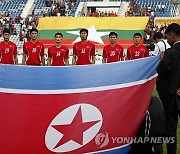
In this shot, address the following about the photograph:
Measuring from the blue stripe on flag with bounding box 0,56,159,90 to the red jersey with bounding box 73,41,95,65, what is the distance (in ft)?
14.9

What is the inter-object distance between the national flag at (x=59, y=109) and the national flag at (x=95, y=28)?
54.6 ft

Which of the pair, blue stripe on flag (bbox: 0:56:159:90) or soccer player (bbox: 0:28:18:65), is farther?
soccer player (bbox: 0:28:18:65)

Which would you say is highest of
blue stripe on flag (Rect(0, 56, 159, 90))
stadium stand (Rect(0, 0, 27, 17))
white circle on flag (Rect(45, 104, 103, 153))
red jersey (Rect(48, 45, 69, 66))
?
blue stripe on flag (Rect(0, 56, 159, 90))

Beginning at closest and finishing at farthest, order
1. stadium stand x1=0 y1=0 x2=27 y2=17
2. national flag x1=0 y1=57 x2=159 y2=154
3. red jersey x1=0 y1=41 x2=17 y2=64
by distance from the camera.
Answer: national flag x1=0 y1=57 x2=159 y2=154, red jersey x1=0 y1=41 x2=17 y2=64, stadium stand x1=0 y1=0 x2=27 y2=17

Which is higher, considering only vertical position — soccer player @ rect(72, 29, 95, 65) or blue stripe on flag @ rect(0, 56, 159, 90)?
blue stripe on flag @ rect(0, 56, 159, 90)

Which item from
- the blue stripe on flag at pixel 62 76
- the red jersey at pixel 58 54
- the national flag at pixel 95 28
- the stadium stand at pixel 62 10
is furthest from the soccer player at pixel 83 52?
the stadium stand at pixel 62 10

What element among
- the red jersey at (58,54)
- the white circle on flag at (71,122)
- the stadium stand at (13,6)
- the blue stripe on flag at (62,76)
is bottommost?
the stadium stand at (13,6)

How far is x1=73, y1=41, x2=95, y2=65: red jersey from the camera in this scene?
28.7 ft

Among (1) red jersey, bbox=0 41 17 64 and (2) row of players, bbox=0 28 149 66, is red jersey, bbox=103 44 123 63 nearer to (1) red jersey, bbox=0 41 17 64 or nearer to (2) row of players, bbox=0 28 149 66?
(2) row of players, bbox=0 28 149 66

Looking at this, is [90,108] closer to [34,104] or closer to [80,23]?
[34,104]

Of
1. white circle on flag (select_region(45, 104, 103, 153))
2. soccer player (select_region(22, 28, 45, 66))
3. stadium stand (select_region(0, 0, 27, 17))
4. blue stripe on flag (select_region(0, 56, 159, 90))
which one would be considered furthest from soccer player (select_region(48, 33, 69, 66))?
stadium stand (select_region(0, 0, 27, 17))

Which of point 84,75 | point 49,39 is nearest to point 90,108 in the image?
point 84,75

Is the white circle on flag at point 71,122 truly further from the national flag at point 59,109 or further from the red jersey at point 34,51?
the red jersey at point 34,51

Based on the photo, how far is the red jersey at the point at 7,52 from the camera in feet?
29.2
